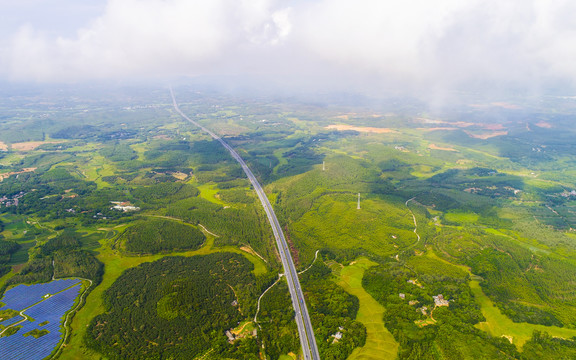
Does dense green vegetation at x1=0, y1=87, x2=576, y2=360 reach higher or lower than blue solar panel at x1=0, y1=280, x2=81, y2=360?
higher

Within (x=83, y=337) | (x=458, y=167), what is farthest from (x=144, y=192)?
(x=458, y=167)

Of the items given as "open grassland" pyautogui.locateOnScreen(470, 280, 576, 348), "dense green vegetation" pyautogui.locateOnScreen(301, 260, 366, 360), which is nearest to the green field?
"dense green vegetation" pyautogui.locateOnScreen(301, 260, 366, 360)

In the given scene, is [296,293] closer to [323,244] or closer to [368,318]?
[368,318]

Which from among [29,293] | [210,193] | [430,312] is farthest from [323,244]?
[29,293]

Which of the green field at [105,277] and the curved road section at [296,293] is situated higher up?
the curved road section at [296,293]

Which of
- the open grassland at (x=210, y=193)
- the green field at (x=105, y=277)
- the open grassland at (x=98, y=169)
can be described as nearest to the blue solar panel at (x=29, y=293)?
the green field at (x=105, y=277)

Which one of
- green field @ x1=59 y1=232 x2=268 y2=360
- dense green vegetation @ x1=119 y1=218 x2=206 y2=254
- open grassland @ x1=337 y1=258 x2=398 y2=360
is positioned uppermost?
dense green vegetation @ x1=119 y1=218 x2=206 y2=254

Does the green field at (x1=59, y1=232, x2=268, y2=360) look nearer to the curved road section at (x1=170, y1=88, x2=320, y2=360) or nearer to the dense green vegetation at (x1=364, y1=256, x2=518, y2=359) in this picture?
the curved road section at (x1=170, y1=88, x2=320, y2=360)

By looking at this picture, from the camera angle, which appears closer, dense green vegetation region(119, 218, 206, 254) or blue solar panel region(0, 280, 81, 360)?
blue solar panel region(0, 280, 81, 360)

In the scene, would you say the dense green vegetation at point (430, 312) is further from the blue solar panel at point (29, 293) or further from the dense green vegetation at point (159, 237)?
the blue solar panel at point (29, 293)
